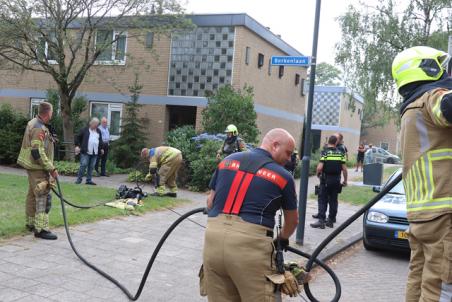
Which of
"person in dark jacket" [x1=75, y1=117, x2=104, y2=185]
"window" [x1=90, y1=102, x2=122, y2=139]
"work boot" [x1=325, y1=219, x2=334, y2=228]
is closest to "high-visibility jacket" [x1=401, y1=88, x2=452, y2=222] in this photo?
"work boot" [x1=325, y1=219, x2=334, y2=228]

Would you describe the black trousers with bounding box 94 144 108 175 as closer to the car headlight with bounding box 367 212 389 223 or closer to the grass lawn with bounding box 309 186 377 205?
the grass lawn with bounding box 309 186 377 205

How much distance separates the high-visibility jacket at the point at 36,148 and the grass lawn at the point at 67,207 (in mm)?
1051

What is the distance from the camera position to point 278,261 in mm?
3307

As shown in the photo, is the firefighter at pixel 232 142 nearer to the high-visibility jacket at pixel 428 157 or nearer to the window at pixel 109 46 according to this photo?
the window at pixel 109 46

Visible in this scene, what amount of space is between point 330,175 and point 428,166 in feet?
21.8

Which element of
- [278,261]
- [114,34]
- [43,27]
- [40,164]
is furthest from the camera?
[114,34]

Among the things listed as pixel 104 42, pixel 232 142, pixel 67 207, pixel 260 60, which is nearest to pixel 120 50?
pixel 104 42

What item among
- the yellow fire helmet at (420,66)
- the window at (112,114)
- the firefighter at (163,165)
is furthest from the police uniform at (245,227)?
the window at (112,114)

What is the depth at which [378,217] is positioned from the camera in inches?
307

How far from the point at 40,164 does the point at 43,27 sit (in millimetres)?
10116

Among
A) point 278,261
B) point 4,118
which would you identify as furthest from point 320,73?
point 278,261

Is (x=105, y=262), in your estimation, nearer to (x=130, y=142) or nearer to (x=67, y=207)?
(x=67, y=207)

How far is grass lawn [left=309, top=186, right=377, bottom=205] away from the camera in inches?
563

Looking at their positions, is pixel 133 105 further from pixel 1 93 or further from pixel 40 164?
pixel 40 164
